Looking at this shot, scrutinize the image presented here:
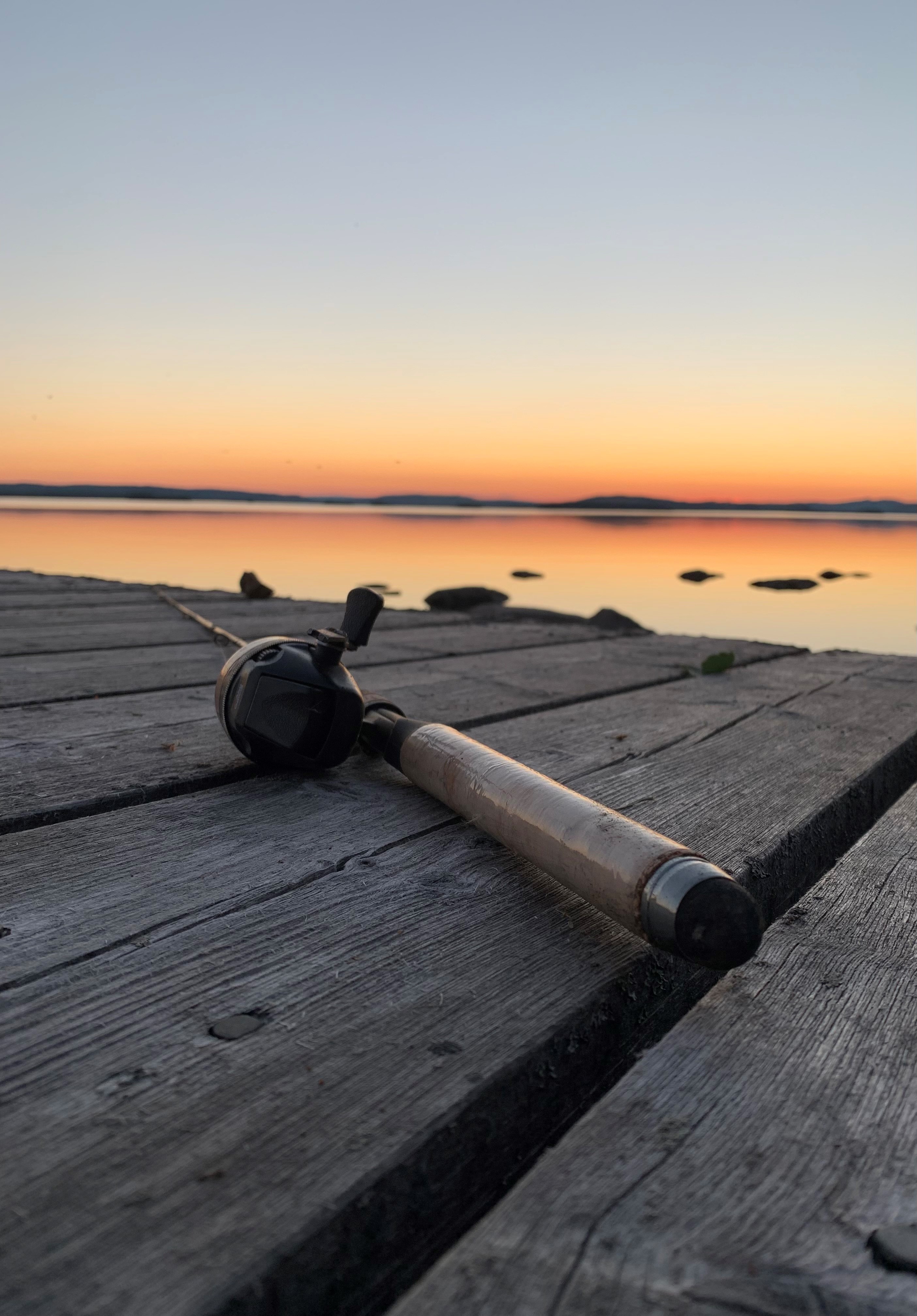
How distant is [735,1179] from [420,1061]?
0.33m

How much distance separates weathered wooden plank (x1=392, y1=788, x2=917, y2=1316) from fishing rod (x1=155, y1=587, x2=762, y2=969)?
136mm

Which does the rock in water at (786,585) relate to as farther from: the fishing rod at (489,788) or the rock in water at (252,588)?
the fishing rod at (489,788)

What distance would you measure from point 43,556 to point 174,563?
3351mm

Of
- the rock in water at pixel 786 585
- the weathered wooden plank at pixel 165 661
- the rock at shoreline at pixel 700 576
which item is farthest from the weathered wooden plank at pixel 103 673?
the rock at shoreline at pixel 700 576

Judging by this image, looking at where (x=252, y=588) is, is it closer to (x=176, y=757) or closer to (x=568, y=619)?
(x=176, y=757)

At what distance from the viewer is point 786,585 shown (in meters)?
A: 24.6

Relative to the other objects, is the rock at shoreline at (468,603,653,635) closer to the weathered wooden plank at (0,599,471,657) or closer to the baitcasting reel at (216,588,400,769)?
the weathered wooden plank at (0,599,471,657)

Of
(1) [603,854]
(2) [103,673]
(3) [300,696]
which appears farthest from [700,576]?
(1) [603,854]

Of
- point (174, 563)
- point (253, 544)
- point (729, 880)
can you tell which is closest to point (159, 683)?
point (729, 880)

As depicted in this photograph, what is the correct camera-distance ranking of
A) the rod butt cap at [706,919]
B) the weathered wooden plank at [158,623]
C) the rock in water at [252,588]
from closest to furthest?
the rod butt cap at [706,919] → the weathered wooden plank at [158,623] → the rock in water at [252,588]

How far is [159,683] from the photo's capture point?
3078mm

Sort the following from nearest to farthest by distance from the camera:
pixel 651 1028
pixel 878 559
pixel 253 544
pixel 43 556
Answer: pixel 651 1028
pixel 43 556
pixel 878 559
pixel 253 544

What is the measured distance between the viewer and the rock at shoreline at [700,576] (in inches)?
1051

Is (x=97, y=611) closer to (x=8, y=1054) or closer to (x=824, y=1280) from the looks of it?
(x=8, y=1054)
